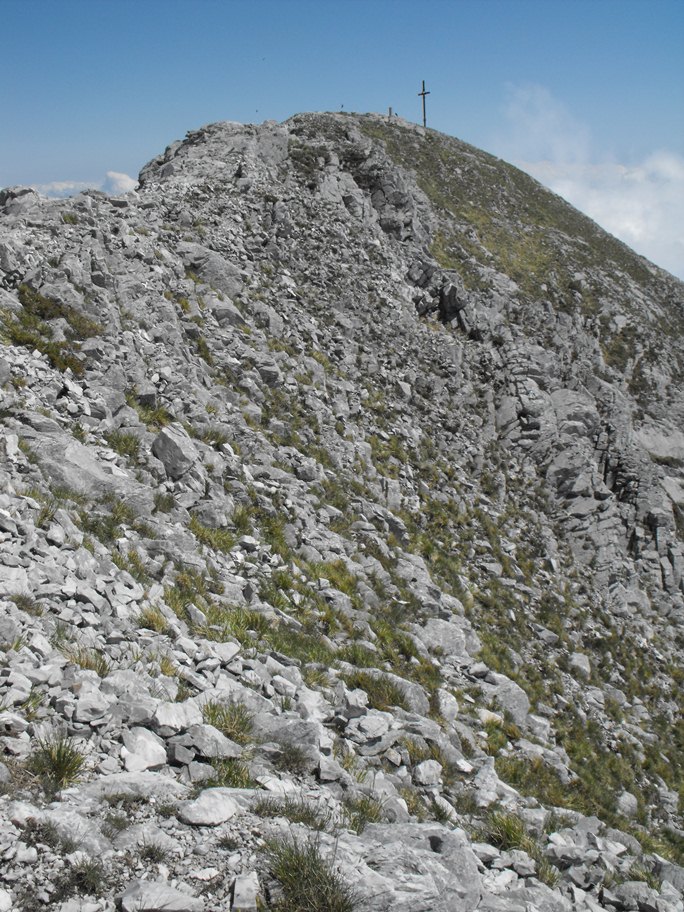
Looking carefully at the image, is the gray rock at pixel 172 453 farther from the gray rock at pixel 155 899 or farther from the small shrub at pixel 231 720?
the gray rock at pixel 155 899

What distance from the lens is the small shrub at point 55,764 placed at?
5160 millimetres

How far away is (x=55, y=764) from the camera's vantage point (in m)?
5.29

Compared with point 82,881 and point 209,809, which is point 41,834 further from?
point 209,809

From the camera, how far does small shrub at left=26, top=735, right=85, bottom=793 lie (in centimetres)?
516

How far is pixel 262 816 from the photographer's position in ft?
18.5

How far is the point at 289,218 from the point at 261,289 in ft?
22.5

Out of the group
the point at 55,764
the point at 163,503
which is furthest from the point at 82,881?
the point at 163,503

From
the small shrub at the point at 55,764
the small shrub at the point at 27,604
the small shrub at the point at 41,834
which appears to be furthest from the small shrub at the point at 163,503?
the small shrub at the point at 41,834

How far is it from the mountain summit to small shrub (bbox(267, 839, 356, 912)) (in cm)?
3

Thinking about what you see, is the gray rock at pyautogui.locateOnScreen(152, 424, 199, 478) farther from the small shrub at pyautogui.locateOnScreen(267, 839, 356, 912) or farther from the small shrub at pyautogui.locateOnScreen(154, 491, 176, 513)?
the small shrub at pyautogui.locateOnScreen(267, 839, 356, 912)

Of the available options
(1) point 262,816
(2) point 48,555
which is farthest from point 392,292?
(1) point 262,816

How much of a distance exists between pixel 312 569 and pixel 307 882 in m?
9.09

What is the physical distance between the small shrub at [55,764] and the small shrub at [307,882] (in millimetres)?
2047

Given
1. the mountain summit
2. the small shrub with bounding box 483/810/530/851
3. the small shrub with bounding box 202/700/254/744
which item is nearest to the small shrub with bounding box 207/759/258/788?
the mountain summit
